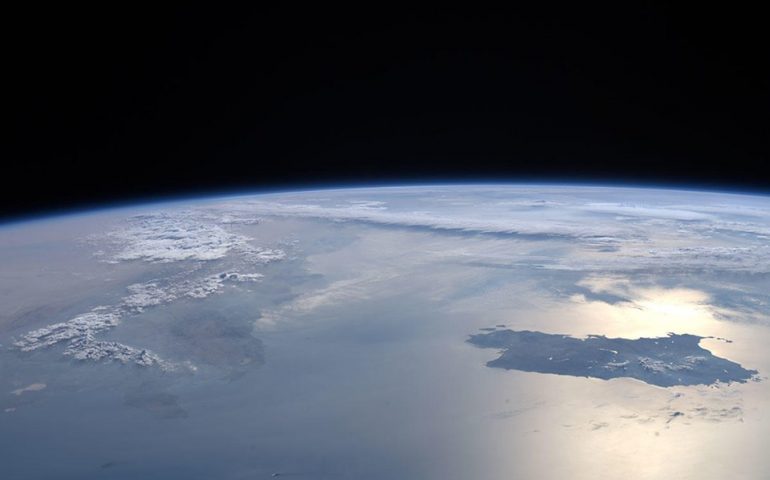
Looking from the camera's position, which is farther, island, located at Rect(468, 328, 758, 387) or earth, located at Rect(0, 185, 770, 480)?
island, located at Rect(468, 328, 758, 387)

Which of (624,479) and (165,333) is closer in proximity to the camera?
(624,479)

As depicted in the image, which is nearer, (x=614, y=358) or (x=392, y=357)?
(x=614, y=358)

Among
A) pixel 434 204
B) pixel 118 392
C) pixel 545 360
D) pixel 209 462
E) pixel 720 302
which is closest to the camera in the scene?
pixel 209 462

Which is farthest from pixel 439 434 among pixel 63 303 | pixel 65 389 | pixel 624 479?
pixel 63 303

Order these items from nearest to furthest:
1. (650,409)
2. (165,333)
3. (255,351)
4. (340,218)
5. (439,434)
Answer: (439,434)
(650,409)
(255,351)
(165,333)
(340,218)

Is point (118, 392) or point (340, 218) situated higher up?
point (340, 218)

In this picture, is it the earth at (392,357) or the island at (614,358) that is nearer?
the earth at (392,357)

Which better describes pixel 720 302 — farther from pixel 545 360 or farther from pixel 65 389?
pixel 65 389
